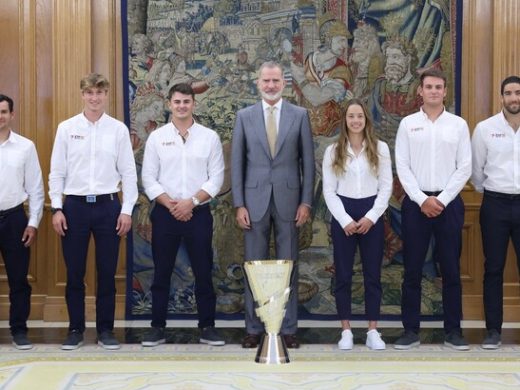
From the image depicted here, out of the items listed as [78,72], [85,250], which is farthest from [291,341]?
[78,72]

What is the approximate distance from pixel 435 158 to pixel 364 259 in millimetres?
724

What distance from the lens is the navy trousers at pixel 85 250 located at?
521cm

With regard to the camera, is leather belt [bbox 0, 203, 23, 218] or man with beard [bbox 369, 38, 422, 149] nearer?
leather belt [bbox 0, 203, 23, 218]

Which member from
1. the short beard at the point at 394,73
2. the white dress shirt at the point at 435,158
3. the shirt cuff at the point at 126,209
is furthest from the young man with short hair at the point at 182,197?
the short beard at the point at 394,73

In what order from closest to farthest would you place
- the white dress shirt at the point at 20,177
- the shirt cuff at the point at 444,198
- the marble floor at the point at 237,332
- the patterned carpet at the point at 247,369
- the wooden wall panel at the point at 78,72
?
the patterned carpet at the point at 247,369
the shirt cuff at the point at 444,198
the white dress shirt at the point at 20,177
the marble floor at the point at 237,332
the wooden wall panel at the point at 78,72

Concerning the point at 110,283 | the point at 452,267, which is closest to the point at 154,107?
the point at 110,283

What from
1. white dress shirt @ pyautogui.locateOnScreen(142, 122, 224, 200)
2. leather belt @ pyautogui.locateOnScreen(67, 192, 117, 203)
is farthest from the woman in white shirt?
leather belt @ pyautogui.locateOnScreen(67, 192, 117, 203)

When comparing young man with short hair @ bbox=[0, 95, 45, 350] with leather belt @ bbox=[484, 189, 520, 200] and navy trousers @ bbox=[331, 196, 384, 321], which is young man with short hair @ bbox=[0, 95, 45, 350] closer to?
navy trousers @ bbox=[331, 196, 384, 321]

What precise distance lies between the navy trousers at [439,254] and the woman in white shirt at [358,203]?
0.56 ft

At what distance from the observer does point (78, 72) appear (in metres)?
5.96

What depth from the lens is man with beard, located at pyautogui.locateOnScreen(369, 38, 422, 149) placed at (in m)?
6.07

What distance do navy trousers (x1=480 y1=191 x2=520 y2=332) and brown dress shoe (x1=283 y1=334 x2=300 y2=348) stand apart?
113cm

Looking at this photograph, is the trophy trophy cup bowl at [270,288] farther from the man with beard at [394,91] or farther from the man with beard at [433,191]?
the man with beard at [394,91]

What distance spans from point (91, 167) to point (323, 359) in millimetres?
1739
